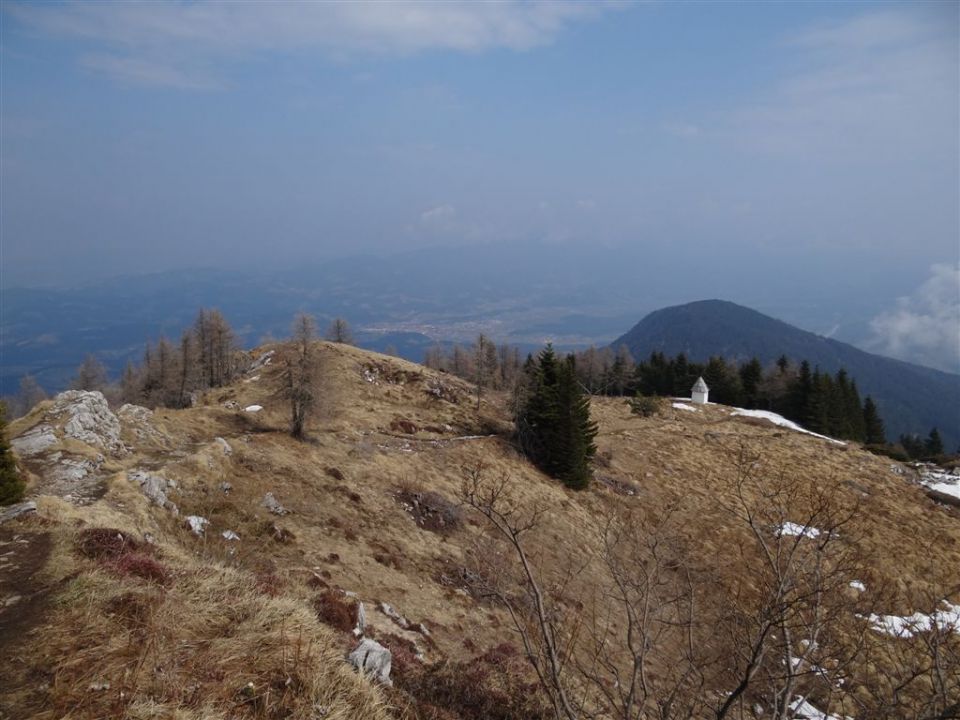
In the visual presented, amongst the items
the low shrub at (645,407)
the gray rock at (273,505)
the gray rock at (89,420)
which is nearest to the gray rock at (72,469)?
the gray rock at (89,420)

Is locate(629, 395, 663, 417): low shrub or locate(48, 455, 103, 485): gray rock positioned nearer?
locate(48, 455, 103, 485): gray rock

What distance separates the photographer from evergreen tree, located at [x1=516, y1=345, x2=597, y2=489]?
122 ft

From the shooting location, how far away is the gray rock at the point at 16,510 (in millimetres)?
12812

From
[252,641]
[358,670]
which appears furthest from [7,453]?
[358,670]

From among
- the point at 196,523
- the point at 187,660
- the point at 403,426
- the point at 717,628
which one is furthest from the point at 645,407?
the point at 187,660

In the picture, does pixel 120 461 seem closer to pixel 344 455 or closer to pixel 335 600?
pixel 344 455

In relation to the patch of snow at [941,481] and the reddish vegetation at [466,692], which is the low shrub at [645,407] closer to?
the patch of snow at [941,481]

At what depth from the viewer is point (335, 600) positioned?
13695mm

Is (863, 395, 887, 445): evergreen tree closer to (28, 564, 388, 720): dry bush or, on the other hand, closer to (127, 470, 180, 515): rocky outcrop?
(127, 470, 180, 515): rocky outcrop

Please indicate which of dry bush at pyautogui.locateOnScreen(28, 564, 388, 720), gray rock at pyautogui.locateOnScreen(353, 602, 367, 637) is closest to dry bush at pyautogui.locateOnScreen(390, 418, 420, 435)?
gray rock at pyautogui.locateOnScreen(353, 602, 367, 637)

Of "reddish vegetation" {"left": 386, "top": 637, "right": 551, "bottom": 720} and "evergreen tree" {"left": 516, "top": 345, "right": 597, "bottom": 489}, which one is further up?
"reddish vegetation" {"left": 386, "top": 637, "right": 551, "bottom": 720}

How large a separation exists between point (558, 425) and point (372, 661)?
29.7 meters

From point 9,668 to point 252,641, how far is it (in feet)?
10.1

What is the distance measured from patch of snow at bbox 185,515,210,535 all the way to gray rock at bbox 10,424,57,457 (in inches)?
284
